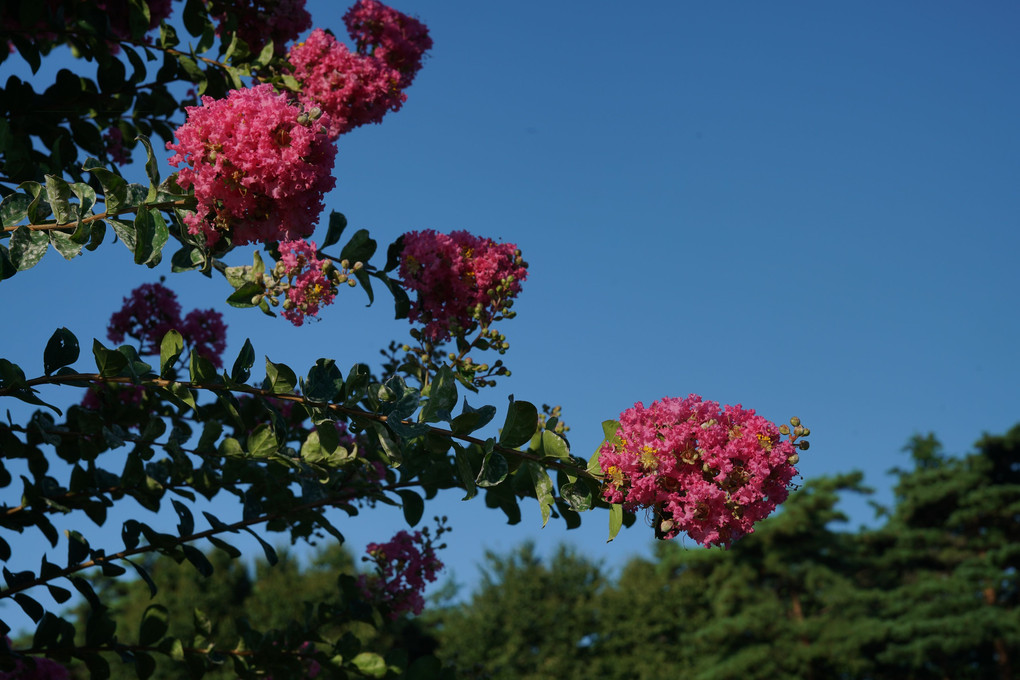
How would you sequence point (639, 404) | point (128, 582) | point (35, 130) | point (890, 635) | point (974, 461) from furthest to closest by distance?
point (128, 582) → point (974, 461) → point (890, 635) → point (35, 130) → point (639, 404)

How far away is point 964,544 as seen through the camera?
2138 centimetres

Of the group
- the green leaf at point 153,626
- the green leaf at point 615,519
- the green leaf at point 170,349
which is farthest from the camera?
the green leaf at point 153,626

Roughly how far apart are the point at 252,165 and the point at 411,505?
56.8 inches

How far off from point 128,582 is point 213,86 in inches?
1190

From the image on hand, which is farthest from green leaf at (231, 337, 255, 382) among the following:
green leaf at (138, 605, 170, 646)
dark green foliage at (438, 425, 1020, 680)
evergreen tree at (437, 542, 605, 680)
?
evergreen tree at (437, 542, 605, 680)

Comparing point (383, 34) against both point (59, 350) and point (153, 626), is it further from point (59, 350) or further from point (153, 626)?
point (153, 626)

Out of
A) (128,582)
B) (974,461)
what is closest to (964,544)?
(974,461)

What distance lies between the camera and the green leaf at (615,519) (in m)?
2.17

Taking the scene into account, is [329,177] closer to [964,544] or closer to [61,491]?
[61,491]

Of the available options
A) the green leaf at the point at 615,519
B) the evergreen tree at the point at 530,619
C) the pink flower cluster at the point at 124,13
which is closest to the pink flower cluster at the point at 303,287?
the green leaf at the point at 615,519

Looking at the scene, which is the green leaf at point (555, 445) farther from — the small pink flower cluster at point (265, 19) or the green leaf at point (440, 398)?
the small pink flower cluster at point (265, 19)

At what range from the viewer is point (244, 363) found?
2.26 meters

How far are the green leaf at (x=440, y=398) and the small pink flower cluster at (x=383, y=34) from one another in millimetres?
1963

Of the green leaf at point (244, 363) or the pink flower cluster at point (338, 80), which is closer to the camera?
the green leaf at point (244, 363)
